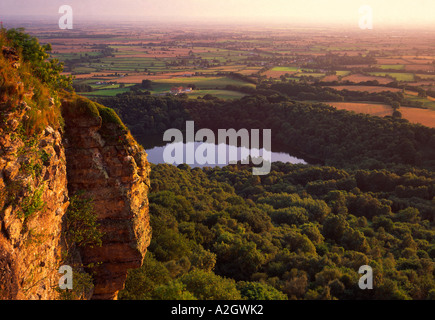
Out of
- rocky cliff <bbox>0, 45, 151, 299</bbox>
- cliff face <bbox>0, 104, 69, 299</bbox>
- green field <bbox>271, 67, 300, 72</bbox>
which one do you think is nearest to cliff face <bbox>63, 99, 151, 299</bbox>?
rocky cliff <bbox>0, 45, 151, 299</bbox>

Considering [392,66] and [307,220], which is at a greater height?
[392,66]

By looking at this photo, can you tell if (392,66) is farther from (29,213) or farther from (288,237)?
(29,213)

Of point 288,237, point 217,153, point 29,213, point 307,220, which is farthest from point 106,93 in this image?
Answer: point 29,213

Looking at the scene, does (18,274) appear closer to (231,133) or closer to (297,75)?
(231,133)

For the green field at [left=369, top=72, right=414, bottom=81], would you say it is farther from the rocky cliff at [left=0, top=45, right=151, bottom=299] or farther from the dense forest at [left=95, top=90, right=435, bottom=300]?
the rocky cliff at [left=0, top=45, right=151, bottom=299]

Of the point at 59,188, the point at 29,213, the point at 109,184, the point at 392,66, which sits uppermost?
the point at 392,66
